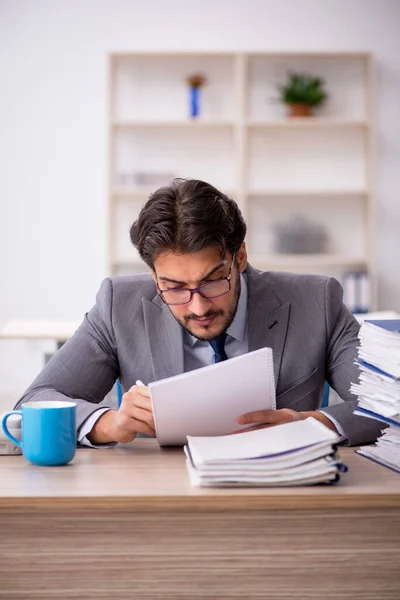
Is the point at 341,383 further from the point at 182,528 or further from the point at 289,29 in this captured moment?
the point at 289,29

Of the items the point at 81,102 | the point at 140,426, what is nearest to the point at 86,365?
the point at 140,426

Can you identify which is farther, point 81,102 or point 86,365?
point 81,102

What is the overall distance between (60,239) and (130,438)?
3.89 m

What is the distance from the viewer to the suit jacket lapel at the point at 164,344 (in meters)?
1.82

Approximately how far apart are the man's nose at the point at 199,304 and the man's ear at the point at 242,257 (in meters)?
0.17

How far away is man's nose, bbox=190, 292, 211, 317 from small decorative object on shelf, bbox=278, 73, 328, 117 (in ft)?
11.9

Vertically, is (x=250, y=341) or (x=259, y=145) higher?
(x=259, y=145)

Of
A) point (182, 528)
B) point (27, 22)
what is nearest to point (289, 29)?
point (27, 22)

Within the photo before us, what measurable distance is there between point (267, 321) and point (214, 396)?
0.49 meters

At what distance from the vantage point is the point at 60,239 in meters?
5.26

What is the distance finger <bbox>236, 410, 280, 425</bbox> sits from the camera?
4.64 feet

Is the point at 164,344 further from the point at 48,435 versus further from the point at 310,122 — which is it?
the point at 310,122

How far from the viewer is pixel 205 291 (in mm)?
1646

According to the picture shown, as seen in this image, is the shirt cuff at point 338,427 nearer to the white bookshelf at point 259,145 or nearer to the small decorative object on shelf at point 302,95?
the white bookshelf at point 259,145
